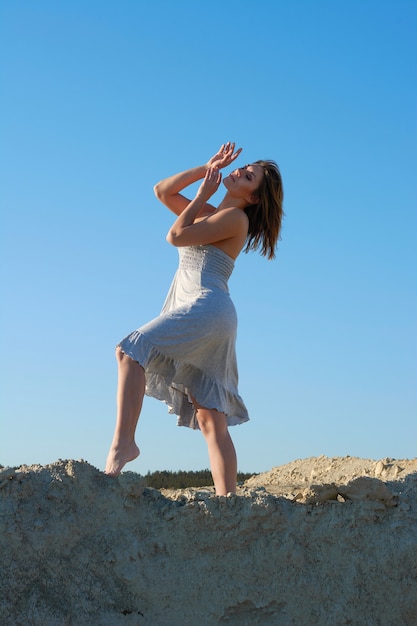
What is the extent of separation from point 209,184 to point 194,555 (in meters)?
2.17

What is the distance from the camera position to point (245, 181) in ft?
16.4

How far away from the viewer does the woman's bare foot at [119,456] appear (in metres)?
4.15

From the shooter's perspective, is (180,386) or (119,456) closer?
(119,456)

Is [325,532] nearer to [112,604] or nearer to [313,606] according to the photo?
[313,606]

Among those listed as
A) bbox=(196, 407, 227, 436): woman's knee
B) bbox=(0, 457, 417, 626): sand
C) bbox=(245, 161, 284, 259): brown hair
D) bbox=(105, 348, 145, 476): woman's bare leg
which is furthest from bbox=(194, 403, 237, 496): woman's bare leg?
bbox=(245, 161, 284, 259): brown hair

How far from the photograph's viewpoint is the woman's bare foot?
13.6 ft

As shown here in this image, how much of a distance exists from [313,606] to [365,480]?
787 mm

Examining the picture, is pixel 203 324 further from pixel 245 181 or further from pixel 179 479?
pixel 179 479

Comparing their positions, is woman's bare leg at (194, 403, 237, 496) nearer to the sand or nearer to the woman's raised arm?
the sand

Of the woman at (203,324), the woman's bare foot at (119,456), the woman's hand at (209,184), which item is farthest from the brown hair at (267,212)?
the woman's bare foot at (119,456)

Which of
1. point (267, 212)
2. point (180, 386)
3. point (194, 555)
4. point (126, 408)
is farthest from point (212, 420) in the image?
point (267, 212)

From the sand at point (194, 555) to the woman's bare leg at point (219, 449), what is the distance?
0.35 metres

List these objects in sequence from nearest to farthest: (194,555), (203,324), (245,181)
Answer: (194,555) → (203,324) → (245,181)

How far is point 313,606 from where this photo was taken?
400 centimetres
